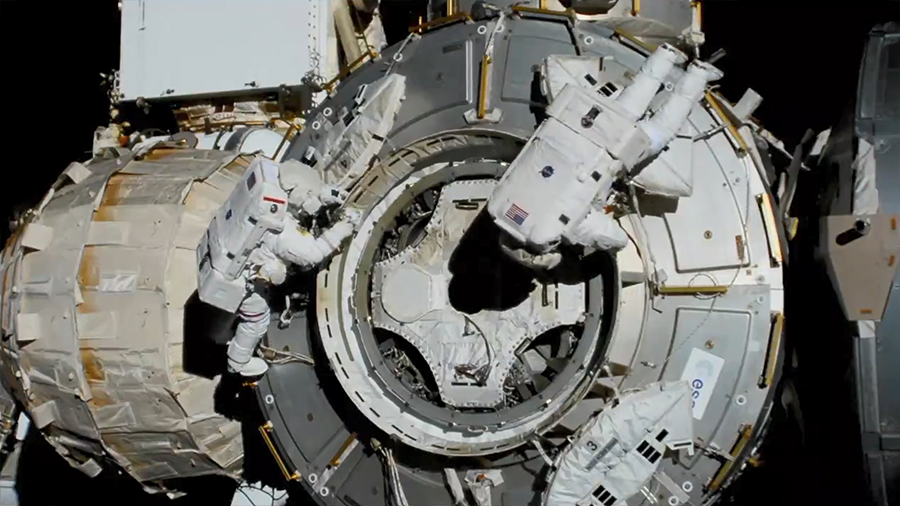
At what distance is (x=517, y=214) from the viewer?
3.09 metres

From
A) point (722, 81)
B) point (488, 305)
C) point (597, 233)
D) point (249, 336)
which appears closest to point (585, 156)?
point (597, 233)

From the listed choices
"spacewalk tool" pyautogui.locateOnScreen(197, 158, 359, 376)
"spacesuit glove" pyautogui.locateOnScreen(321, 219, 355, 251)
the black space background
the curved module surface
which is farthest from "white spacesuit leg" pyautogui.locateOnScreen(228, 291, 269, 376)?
the black space background

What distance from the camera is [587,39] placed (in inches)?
143

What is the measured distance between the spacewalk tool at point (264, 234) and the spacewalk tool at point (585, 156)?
63cm

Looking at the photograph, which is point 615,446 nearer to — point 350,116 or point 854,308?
point 854,308

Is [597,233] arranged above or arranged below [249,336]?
above

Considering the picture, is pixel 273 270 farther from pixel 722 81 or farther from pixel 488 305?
pixel 722 81

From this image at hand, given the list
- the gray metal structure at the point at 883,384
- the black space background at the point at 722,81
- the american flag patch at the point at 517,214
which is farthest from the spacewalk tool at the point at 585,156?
the black space background at the point at 722,81

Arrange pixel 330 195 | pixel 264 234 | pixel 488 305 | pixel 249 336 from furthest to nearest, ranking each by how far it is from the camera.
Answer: pixel 488 305 < pixel 249 336 < pixel 330 195 < pixel 264 234

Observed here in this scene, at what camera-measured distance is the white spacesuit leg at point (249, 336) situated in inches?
138

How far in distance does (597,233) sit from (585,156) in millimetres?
262

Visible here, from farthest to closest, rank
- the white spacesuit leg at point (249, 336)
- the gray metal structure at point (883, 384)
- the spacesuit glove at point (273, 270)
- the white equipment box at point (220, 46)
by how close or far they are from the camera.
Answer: the white equipment box at point (220, 46)
the white spacesuit leg at point (249, 336)
the spacesuit glove at point (273, 270)
the gray metal structure at point (883, 384)

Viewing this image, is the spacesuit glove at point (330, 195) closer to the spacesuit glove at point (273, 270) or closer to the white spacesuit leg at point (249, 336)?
the spacesuit glove at point (273, 270)

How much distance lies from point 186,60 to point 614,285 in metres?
2.68
